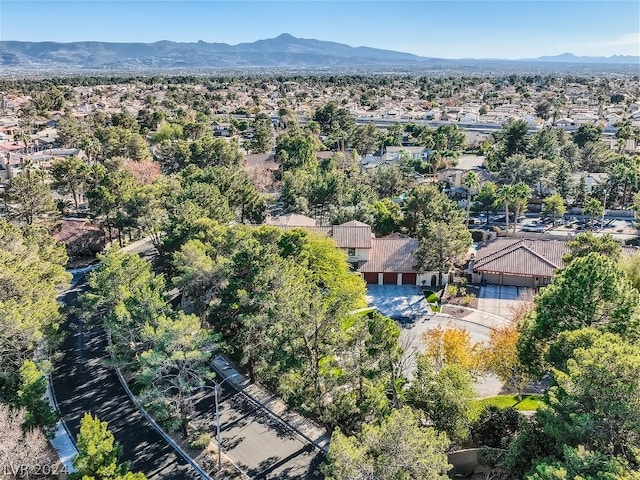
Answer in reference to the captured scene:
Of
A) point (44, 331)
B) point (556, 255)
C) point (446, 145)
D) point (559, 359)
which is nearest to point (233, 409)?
point (44, 331)

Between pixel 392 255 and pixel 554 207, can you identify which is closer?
pixel 392 255

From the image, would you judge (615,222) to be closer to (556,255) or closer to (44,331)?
(556,255)

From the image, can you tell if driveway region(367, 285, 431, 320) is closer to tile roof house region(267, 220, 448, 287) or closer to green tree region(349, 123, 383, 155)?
tile roof house region(267, 220, 448, 287)

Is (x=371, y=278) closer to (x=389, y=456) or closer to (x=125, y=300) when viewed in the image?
(x=125, y=300)

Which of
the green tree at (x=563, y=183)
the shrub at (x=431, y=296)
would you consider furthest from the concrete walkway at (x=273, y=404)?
the green tree at (x=563, y=183)

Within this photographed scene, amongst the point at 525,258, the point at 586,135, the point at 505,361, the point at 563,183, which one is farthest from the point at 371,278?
the point at 586,135

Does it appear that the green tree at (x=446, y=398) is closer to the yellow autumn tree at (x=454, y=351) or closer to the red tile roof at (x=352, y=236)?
the yellow autumn tree at (x=454, y=351)
